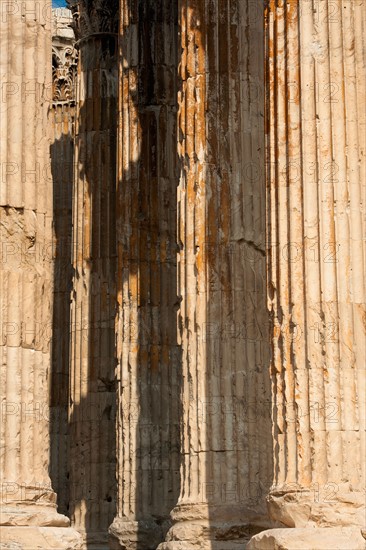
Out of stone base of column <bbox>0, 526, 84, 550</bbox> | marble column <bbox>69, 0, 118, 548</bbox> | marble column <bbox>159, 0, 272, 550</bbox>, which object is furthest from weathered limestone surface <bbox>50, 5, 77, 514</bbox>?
stone base of column <bbox>0, 526, 84, 550</bbox>

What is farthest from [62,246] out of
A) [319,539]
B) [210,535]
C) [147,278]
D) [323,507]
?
[319,539]

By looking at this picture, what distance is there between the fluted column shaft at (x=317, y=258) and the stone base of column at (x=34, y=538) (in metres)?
3.80

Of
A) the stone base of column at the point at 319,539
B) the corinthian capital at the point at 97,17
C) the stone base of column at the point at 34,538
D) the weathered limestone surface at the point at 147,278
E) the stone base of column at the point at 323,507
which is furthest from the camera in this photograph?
the corinthian capital at the point at 97,17

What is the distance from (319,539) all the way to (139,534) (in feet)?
33.1

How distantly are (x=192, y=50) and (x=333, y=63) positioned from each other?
644 centimetres

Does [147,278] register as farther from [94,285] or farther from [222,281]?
[222,281]

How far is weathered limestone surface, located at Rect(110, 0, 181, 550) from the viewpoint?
1336 inches

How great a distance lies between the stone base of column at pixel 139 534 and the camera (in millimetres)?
33469

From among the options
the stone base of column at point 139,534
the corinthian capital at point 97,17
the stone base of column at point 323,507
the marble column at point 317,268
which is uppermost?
the corinthian capital at point 97,17

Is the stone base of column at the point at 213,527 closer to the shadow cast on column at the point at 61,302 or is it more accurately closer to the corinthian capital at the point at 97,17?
the shadow cast on column at the point at 61,302

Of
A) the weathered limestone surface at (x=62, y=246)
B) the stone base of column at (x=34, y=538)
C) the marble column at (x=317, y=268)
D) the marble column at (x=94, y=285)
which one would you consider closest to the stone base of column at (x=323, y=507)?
the marble column at (x=317, y=268)

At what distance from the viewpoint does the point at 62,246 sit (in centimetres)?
4572

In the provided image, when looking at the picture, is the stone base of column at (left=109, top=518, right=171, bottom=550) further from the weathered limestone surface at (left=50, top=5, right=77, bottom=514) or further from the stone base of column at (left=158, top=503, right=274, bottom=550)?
the weathered limestone surface at (left=50, top=5, right=77, bottom=514)

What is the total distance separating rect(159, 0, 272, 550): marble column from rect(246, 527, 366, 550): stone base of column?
15.6 ft
